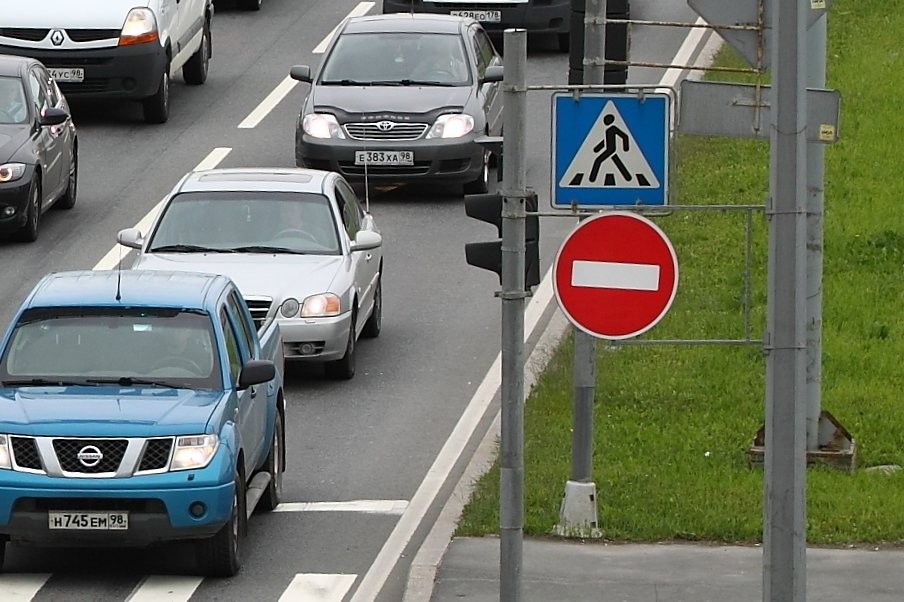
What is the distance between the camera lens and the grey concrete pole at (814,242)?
567 inches

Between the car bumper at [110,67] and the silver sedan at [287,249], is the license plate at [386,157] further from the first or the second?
the silver sedan at [287,249]

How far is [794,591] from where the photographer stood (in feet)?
33.4

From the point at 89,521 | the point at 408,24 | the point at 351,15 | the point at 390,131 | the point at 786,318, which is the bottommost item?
the point at 89,521

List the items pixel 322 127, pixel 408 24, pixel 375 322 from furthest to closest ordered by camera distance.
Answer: pixel 408 24 < pixel 322 127 < pixel 375 322

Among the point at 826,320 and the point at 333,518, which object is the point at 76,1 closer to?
the point at 826,320

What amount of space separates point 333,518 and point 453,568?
6.15 ft

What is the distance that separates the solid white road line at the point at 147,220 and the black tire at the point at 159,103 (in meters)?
1.20

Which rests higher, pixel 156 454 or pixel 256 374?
pixel 256 374

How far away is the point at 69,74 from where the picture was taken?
26312 millimetres

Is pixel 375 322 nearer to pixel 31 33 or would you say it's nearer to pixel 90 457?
pixel 90 457

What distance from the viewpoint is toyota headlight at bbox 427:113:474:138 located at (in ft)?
78.7

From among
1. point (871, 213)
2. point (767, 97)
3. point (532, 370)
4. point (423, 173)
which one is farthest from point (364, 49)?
point (767, 97)

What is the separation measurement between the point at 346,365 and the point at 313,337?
596 mm

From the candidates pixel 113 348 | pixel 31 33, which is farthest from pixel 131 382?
pixel 31 33
